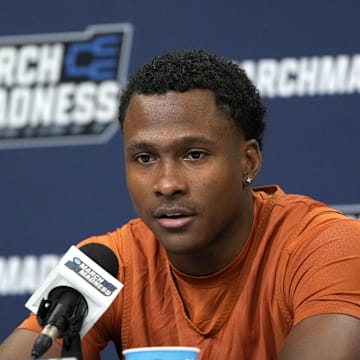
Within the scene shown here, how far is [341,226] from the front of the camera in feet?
6.22

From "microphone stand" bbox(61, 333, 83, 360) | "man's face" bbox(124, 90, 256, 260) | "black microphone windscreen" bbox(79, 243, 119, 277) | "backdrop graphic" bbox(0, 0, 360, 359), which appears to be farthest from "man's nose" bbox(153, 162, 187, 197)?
"backdrop graphic" bbox(0, 0, 360, 359)

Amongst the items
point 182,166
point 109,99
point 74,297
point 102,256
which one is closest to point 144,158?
point 182,166

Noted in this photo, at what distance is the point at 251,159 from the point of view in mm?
1990

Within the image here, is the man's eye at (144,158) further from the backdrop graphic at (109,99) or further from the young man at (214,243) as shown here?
the backdrop graphic at (109,99)

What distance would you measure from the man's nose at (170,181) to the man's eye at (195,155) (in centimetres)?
3

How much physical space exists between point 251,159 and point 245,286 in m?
0.25

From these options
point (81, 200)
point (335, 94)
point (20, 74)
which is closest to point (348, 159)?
point (335, 94)

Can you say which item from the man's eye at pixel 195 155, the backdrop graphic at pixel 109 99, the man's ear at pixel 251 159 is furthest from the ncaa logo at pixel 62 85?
the man's eye at pixel 195 155

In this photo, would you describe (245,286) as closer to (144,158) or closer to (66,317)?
(144,158)

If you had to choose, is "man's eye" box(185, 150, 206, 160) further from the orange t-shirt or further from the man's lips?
the orange t-shirt

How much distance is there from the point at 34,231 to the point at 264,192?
97 centimetres

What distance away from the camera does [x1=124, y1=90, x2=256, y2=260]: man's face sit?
5.97 feet

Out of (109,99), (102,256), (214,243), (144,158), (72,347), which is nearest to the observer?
(72,347)

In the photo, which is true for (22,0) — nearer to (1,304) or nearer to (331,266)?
(1,304)
